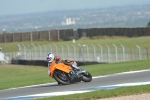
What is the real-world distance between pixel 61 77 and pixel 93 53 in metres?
25.7

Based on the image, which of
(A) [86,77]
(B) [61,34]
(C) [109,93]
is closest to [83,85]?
(A) [86,77]

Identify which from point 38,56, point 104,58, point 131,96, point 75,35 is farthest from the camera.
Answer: point 75,35

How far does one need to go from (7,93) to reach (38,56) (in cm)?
3552

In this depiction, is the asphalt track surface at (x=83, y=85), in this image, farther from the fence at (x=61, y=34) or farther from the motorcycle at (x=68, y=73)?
the fence at (x=61, y=34)

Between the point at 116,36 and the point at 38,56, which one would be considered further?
the point at 116,36

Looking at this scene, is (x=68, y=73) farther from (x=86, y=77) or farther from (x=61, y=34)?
(x=61, y=34)

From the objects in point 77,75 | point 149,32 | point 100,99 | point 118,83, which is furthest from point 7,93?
point 149,32

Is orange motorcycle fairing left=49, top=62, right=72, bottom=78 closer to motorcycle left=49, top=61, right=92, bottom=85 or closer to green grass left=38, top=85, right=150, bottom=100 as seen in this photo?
motorcycle left=49, top=61, right=92, bottom=85

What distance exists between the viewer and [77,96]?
15.1m

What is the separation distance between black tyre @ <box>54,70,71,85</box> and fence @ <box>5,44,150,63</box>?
18.3 meters

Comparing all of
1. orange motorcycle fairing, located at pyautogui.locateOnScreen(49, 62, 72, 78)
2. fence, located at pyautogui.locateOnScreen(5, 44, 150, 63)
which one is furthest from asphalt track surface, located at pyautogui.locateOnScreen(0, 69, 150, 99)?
fence, located at pyautogui.locateOnScreen(5, 44, 150, 63)

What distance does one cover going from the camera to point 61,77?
20016 millimetres

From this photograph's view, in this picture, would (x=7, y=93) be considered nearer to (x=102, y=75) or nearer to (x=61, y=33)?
(x=102, y=75)

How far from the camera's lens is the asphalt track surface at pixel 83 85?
18.5m
